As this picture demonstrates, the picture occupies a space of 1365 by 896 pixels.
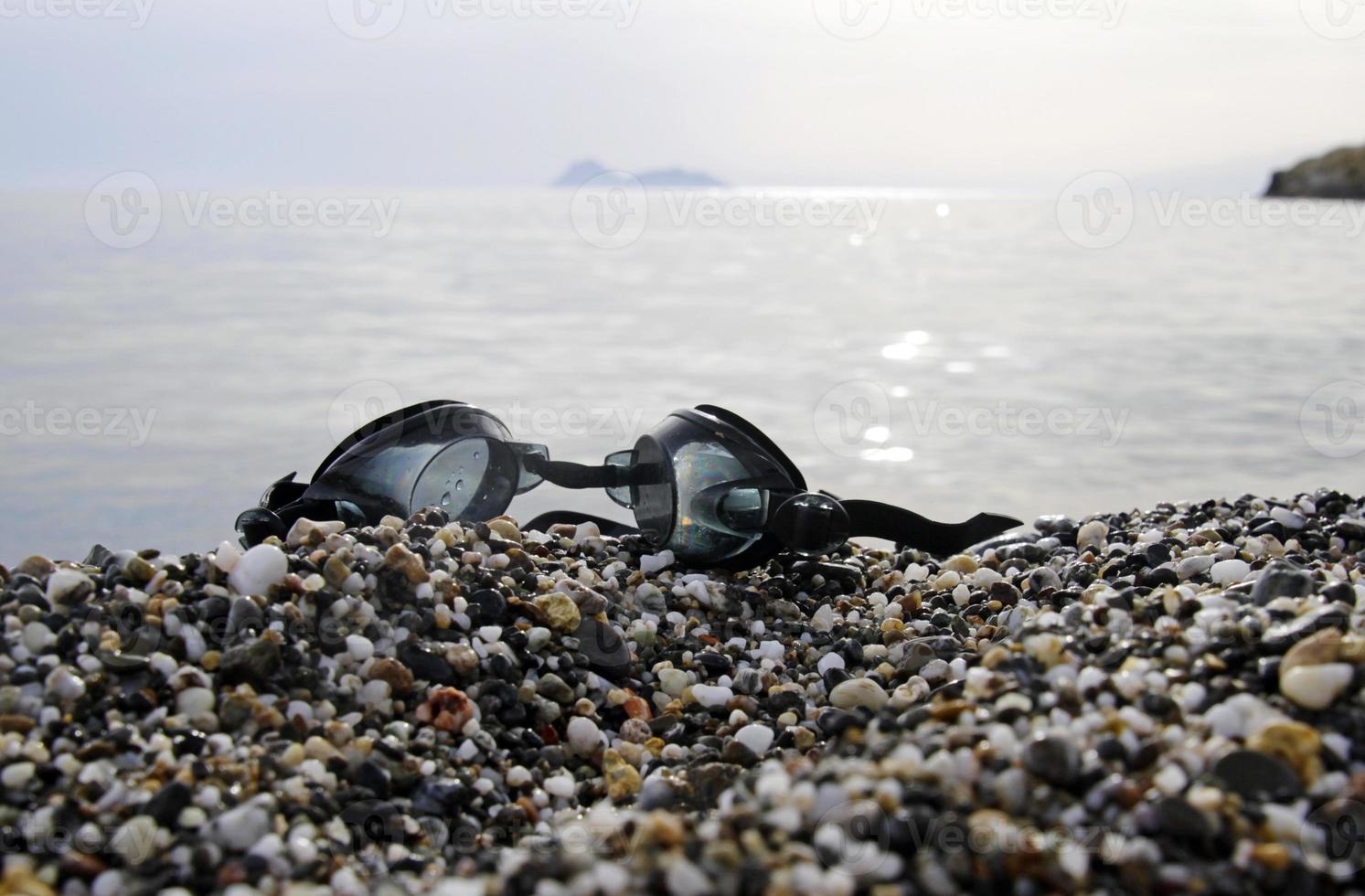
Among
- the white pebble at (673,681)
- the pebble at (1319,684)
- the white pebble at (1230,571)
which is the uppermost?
the pebble at (1319,684)

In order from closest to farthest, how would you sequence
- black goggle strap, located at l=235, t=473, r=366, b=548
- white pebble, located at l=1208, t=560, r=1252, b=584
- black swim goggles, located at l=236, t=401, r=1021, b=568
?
white pebble, located at l=1208, t=560, r=1252, b=584
black goggle strap, located at l=235, t=473, r=366, b=548
black swim goggles, located at l=236, t=401, r=1021, b=568

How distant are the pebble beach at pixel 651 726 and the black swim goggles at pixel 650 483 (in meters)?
0.17

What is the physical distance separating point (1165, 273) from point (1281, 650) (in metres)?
19.4

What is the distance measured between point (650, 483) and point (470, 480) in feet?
1.69

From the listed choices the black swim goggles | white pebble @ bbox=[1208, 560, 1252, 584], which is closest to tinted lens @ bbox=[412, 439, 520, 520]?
the black swim goggles

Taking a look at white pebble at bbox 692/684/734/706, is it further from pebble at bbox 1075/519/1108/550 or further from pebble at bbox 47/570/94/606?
pebble at bbox 1075/519/1108/550

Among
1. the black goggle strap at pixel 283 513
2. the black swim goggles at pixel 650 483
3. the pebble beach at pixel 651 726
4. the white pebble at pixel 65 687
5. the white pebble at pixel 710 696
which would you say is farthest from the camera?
the black swim goggles at pixel 650 483

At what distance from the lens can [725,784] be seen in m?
1.87

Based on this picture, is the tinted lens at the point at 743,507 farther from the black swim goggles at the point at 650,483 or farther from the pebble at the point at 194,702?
the pebble at the point at 194,702

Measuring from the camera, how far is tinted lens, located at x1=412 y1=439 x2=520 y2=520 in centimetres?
303

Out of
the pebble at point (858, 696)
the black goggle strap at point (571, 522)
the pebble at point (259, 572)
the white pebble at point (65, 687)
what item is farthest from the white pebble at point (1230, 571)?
the white pebble at point (65, 687)

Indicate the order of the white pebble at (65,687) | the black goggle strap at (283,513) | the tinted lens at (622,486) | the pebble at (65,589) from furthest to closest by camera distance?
the tinted lens at (622,486) < the black goggle strap at (283,513) < the pebble at (65,589) < the white pebble at (65,687)

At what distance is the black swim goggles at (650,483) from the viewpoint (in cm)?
290

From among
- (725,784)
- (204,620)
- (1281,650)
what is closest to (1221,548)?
(1281,650)
